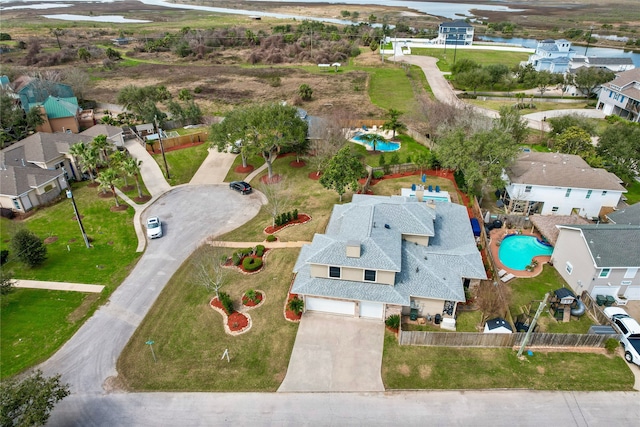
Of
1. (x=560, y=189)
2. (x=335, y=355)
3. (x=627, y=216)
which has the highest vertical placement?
(x=560, y=189)

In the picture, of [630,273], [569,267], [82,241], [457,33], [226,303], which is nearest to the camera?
[226,303]

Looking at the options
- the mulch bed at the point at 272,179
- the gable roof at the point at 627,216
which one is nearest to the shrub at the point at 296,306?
the mulch bed at the point at 272,179

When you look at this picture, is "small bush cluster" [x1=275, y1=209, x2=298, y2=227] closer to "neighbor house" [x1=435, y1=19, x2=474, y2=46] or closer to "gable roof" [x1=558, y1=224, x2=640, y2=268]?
"gable roof" [x1=558, y1=224, x2=640, y2=268]

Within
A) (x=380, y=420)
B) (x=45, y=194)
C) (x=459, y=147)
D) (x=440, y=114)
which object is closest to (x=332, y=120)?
(x=440, y=114)

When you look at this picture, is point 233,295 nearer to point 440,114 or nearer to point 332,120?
point 332,120

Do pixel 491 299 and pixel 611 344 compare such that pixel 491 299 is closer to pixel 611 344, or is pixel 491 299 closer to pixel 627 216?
pixel 611 344

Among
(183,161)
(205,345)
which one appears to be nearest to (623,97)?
(183,161)
